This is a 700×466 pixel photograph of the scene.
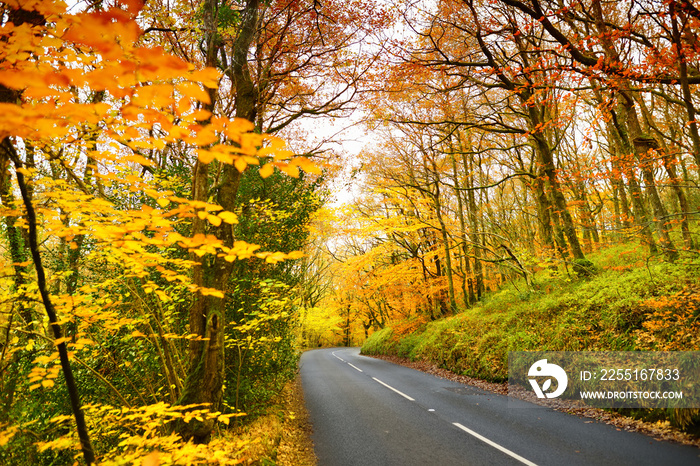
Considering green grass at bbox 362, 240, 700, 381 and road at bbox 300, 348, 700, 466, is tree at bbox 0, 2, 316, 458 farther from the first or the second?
green grass at bbox 362, 240, 700, 381

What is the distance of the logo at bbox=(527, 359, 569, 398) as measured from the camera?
6824 millimetres

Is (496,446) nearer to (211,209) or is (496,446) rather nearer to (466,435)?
(466,435)

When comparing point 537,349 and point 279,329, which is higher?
point 279,329

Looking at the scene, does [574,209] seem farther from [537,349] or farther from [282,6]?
[282,6]

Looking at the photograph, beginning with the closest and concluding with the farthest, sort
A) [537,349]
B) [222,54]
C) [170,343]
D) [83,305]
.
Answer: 1. [83,305]
2. [170,343]
3. [222,54]
4. [537,349]

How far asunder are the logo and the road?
0.72 meters

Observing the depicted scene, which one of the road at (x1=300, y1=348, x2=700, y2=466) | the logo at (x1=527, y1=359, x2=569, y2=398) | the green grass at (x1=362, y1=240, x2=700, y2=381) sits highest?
the green grass at (x1=362, y1=240, x2=700, y2=381)

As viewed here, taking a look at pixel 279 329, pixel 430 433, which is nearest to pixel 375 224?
pixel 279 329

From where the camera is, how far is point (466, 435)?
17.5 ft

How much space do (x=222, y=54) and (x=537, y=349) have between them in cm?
958

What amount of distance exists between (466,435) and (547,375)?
11.0 feet

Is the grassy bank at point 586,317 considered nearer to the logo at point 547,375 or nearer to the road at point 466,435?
the logo at point 547,375

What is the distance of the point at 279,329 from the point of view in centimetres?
744

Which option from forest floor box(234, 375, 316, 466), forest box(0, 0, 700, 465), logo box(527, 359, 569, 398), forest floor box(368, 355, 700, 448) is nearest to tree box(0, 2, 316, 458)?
forest box(0, 0, 700, 465)
